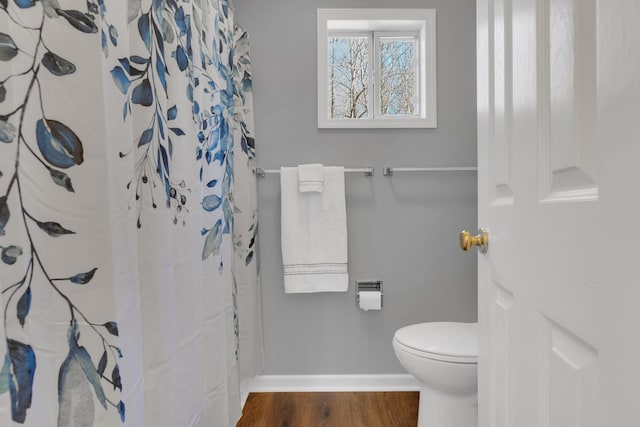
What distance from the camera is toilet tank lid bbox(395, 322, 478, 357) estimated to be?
1289 millimetres

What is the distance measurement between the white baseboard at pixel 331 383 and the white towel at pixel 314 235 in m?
0.51

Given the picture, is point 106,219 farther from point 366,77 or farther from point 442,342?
point 366,77

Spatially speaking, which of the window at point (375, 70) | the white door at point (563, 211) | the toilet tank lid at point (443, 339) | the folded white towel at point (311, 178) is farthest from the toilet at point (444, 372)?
the window at point (375, 70)

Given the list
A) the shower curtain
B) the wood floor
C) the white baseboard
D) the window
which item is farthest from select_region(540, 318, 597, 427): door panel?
the window

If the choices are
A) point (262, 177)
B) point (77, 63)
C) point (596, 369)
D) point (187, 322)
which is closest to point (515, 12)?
point (596, 369)

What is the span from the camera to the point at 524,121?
625 mm

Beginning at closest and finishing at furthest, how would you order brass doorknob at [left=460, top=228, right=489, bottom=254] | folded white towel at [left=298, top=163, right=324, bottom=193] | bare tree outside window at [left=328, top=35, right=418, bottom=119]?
brass doorknob at [left=460, top=228, right=489, bottom=254] → folded white towel at [left=298, top=163, right=324, bottom=193] → bare tree outside window at [left=328, top=35, right=418, bottom=119]

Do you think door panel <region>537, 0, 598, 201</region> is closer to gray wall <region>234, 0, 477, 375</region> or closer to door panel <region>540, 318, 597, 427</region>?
door panel <region>540, 318, 597, 427</region>

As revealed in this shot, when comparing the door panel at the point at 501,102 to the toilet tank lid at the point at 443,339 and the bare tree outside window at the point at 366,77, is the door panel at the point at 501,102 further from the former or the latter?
the bare tree outside window at the point at 366,77

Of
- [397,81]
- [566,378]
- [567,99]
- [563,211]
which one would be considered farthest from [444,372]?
[397,81]

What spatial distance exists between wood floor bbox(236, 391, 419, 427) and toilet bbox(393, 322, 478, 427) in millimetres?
317

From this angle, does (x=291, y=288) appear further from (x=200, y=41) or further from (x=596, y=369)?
(x=596, y=369)

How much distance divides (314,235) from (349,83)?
93cm

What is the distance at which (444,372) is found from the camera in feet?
4.18
